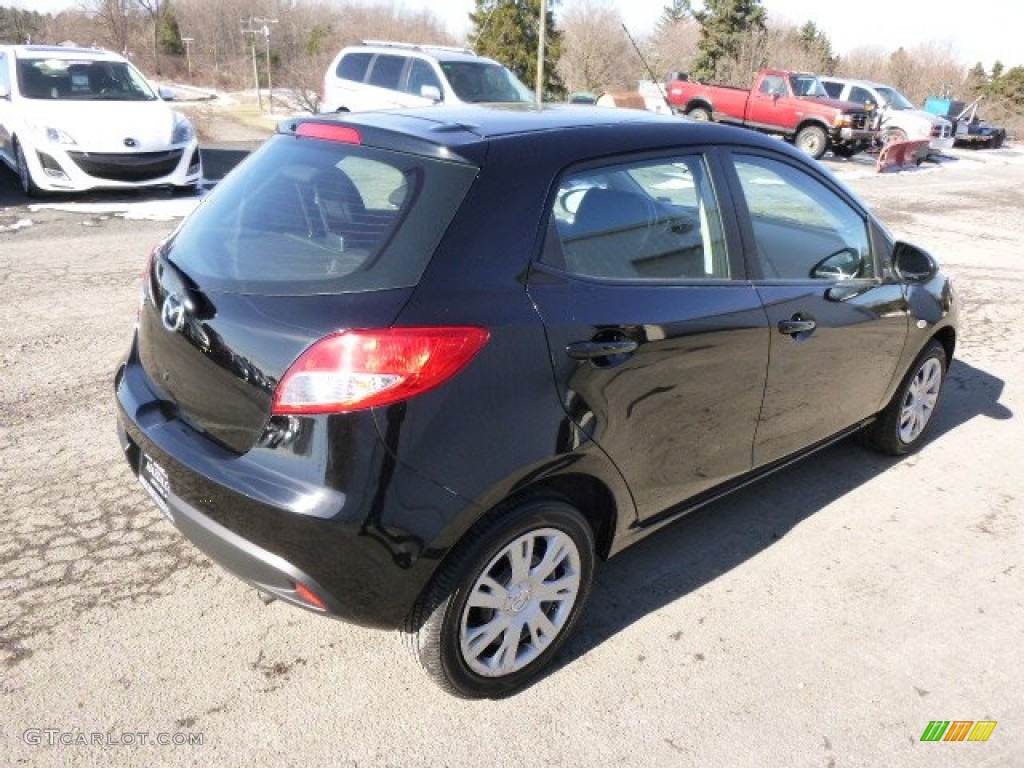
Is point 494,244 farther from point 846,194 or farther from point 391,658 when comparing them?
point 846,194

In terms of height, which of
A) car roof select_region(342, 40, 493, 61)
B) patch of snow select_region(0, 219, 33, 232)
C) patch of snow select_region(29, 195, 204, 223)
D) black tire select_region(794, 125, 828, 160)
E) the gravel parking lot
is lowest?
the gravel parking lot

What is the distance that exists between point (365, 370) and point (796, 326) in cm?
184

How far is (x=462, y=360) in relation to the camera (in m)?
2.13

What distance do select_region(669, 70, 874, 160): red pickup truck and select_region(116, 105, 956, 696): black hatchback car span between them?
17.2m

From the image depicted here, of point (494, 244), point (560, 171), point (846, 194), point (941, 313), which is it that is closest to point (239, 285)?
point (494, 244)

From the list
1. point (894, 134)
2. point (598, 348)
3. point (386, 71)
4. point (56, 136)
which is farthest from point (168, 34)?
point (598, 348)

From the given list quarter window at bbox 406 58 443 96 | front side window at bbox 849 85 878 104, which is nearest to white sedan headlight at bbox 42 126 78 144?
quarter window at bbox 406 58 443 96

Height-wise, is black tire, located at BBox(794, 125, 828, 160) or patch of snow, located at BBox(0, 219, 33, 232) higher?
black tire, located at BBox(794, 125, 828, 160)

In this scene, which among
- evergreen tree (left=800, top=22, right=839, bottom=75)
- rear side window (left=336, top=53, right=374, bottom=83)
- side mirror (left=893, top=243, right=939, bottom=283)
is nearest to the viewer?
side mirror (left=893, top=243, right=939, bottom=283)

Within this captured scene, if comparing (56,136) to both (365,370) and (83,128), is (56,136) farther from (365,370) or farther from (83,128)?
(365,370)

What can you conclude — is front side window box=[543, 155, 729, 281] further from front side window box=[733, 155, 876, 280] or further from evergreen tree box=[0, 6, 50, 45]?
evergreen tree box=[0, 6, 50, 45]

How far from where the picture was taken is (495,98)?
13.2 m

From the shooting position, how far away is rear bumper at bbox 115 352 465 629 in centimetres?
205

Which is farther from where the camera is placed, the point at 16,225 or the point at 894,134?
the point at 894,134
